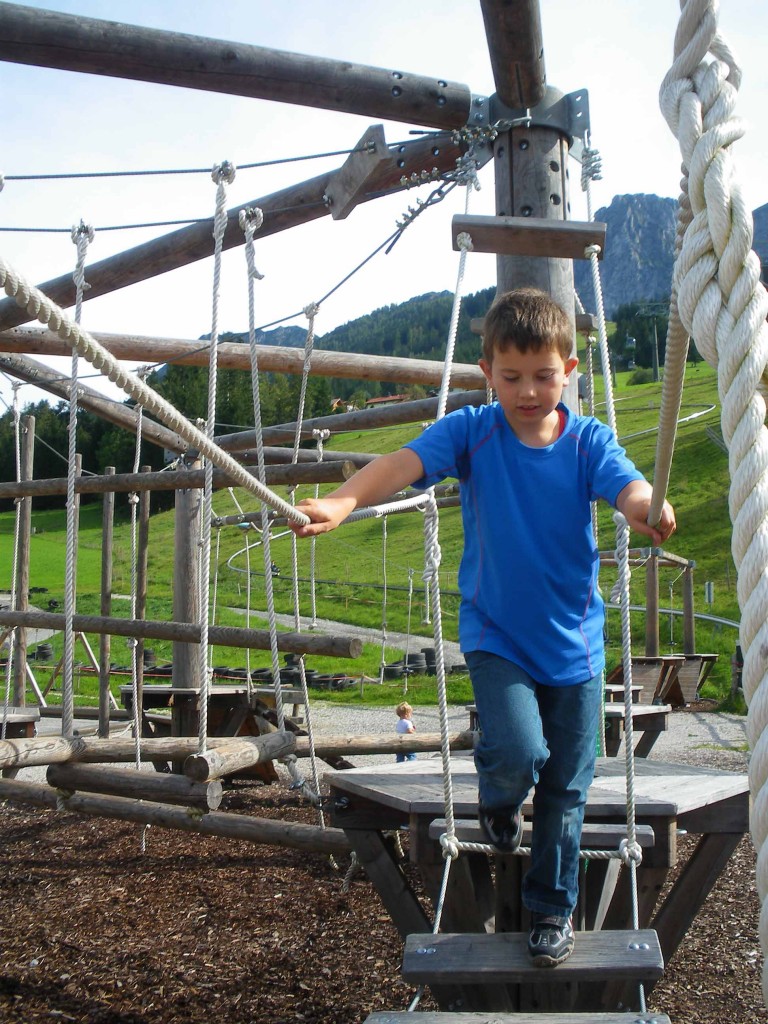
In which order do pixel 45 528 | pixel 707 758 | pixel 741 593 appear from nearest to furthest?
1. pixel 741 593
2. pixel 707 758
3. pixel 45 528

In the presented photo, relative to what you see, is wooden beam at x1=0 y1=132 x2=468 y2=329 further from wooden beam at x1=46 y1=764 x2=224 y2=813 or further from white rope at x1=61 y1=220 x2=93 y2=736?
wooden beam at x1=46 y1=764 x2=224 y2=813

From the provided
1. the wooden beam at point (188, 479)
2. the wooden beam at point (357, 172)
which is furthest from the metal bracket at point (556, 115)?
the wooden beam at point (188, 479)

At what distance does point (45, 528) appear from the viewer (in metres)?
57.7

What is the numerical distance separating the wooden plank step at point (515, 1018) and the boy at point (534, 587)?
0.21 m

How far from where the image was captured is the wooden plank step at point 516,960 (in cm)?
199

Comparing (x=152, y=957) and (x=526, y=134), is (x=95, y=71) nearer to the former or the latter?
(x=526, y=134)

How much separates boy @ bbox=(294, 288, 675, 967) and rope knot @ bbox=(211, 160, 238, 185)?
200 cm

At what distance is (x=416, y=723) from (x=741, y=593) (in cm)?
1159

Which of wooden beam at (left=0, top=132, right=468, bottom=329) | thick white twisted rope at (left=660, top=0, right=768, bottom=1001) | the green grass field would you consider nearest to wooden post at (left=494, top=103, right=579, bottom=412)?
wooden beam at (left=0, top=132, right=468, bottom=329)

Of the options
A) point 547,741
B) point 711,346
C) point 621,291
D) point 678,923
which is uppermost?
point 621,291

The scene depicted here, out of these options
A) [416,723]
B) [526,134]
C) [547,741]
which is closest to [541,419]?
[547,741]

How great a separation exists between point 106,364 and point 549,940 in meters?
1.51

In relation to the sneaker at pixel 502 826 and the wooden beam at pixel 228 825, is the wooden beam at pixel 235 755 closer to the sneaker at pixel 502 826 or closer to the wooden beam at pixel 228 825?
the wooden beam at pixel 228 825

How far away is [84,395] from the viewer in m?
6.37
